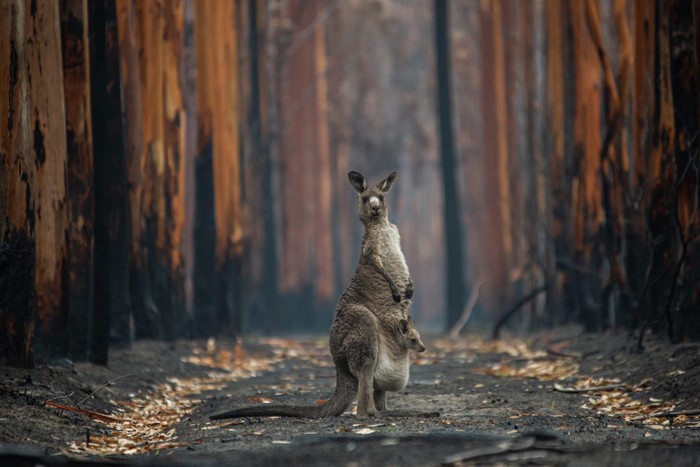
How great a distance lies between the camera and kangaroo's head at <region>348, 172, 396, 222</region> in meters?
9.41

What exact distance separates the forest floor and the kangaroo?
0.53 ft

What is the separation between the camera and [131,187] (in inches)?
580

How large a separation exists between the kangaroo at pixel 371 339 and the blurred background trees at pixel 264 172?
2.76m

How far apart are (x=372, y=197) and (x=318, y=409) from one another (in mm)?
1827

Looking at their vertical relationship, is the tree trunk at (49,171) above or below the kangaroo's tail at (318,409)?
above

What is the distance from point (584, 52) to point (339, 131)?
890 inches

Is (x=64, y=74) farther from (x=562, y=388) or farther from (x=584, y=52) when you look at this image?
(x=584, y=52)

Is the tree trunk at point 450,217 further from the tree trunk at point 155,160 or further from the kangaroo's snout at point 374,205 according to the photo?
the kangaroo's snout at point 374,205

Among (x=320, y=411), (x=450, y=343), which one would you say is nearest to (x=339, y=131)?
(x=450, y=343)

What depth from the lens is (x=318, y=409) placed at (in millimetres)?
8805

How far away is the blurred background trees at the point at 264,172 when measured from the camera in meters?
10.4

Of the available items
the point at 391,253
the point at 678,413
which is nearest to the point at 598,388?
the point at 678,413

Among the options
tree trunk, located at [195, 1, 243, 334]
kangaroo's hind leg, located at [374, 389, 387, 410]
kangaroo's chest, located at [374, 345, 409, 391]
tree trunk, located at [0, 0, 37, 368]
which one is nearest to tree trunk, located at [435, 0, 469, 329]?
tree trunk, located at [195, 1, 243, 334]

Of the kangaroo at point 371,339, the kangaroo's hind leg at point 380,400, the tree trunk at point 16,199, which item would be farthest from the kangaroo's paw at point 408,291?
the tree trunk at point 16,199
